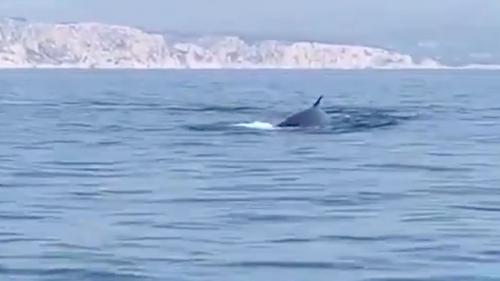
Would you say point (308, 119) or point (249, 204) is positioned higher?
point (308, 119)

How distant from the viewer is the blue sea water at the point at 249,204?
55.3ft

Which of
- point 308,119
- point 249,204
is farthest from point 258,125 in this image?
point 249,204

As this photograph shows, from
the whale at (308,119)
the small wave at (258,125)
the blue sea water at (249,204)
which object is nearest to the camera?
the blue sea water at (249,204)

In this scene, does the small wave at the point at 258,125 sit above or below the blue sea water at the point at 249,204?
above

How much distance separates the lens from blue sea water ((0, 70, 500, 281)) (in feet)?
55.3

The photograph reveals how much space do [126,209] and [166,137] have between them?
69.3 ft

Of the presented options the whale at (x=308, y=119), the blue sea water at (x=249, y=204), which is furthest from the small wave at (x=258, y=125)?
the blue sea water at (x=249, y=204)

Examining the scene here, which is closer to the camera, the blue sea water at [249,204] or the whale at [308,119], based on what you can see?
the blue sea water at [249,204]

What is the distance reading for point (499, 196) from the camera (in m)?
24.6

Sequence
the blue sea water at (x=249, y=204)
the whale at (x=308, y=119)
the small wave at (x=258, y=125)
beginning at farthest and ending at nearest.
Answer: the small wave at (x=258, y=125), the whale at (x=308, y=119), the blue sea water at (x=249, y=204)

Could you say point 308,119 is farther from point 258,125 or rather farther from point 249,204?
point 249,204

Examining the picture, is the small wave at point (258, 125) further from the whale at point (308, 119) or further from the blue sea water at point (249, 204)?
the blue sea water at point (249, 204)

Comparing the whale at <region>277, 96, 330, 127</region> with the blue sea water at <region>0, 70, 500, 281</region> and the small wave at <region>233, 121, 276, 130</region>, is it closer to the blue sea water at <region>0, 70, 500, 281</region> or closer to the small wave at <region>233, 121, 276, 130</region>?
the small wave at <region>233, 121, 276, 130</region>

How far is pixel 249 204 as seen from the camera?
76.9ft
